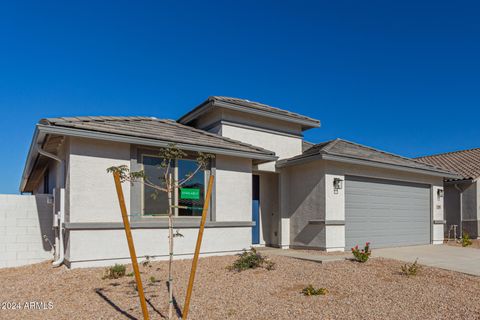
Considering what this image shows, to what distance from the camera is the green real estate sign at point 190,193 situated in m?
9.92

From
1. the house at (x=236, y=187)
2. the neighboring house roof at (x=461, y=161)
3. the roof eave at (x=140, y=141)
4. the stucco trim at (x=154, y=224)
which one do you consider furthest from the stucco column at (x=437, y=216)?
the stucco trim at (x=154, y=224)

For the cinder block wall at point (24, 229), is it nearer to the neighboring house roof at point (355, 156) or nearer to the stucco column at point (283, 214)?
the stucco column at point (283, 214)

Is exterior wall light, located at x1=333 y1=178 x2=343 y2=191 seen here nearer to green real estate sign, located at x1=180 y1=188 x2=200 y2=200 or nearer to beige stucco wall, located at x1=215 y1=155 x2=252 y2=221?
beige stucco wall, located at x1=215 y1=155 x2=252 y2=221

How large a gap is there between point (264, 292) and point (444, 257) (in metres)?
7.00

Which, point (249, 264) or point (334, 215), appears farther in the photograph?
point (334, 215)

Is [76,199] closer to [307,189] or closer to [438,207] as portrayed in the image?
[307,189]

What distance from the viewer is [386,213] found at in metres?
13.2

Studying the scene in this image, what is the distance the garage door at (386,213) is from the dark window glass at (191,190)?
16.5 feet

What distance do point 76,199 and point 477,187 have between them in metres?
17.0

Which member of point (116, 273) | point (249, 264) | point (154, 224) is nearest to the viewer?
point (116, 273)

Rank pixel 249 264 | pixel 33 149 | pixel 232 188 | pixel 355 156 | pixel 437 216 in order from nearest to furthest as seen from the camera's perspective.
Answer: pixel 249 264
pixel 33 149
pixel 232 188
pixel 355 156
pixel 437 216

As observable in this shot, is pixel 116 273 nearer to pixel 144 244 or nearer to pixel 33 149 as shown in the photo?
pixel 144 244

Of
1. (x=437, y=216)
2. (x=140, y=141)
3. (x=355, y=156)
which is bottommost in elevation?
(x=437, y=216)

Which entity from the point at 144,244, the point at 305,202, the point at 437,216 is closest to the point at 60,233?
the point at 144,244
